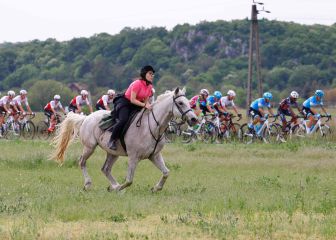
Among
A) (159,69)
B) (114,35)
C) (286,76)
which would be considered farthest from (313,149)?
(114,35)

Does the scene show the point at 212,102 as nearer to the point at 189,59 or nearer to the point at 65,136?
the point at 65,136

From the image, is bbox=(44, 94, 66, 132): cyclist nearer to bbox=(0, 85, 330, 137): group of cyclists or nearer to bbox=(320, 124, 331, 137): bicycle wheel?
bbox=(0, 85, 330, 137): group of cyclists

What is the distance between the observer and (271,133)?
31.5m

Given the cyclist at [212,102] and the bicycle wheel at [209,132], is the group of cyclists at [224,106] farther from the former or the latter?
the bicycle wheel at [209,132]

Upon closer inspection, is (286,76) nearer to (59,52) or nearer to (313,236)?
(59,52)

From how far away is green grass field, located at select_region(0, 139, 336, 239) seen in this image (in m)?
11.5

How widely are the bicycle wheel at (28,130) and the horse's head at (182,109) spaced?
20.8m

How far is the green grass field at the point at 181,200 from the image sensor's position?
11484 millimetres

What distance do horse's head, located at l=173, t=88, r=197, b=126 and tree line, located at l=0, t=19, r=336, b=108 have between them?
6395 centimetres

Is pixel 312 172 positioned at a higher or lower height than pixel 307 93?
higher

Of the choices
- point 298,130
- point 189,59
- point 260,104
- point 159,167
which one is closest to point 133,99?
point 159,167

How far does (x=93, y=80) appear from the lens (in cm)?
9550

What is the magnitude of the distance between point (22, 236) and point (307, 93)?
71464 millimetres

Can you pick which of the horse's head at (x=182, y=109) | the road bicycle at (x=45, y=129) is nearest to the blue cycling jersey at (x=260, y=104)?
the road bicycle at (x=45, y=129)
